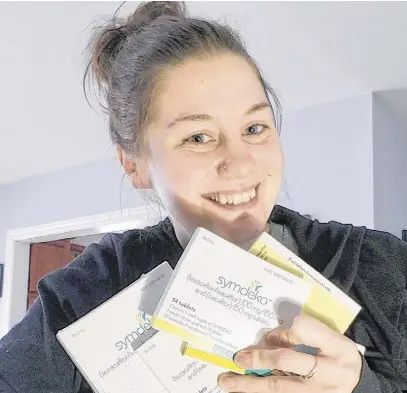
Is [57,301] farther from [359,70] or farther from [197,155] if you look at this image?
[359,70]

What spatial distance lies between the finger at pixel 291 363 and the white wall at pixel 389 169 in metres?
1.60

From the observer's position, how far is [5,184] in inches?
137

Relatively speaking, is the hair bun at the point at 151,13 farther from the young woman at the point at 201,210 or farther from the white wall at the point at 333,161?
the white wall at the point at 333,161

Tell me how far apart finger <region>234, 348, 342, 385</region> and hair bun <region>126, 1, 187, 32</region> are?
0.46 meters

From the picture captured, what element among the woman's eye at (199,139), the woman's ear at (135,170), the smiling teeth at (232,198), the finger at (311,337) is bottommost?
the finger at (311,337)

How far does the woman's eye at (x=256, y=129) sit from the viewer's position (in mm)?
649

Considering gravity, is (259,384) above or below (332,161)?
above

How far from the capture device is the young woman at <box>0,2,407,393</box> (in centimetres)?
63

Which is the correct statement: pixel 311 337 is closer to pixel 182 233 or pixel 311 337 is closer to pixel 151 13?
pixel 182 233

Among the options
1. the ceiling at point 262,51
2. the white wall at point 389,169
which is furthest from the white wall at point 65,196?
the white wall at point 389,169

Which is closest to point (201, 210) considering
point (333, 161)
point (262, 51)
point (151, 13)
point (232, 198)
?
point (232, 198)

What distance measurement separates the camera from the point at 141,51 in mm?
742

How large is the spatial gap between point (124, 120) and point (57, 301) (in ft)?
0.79

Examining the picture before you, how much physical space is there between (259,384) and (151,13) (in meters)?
0.51
